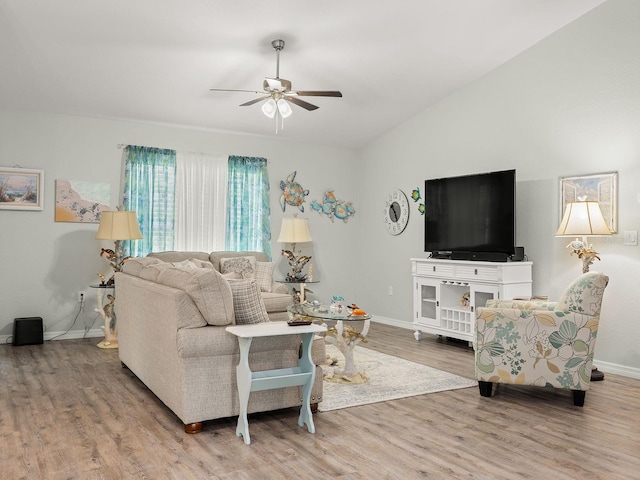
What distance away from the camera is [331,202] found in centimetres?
798

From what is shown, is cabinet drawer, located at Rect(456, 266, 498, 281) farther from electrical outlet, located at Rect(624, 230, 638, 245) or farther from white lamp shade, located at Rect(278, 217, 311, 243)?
white lamp shade, located at Rect(278, 217, 311, 243)

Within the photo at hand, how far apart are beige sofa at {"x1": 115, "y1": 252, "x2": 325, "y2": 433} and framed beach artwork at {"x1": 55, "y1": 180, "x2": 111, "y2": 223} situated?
302 cm

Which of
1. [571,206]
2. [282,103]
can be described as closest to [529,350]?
[571,206]

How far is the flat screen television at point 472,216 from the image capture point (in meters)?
5.51

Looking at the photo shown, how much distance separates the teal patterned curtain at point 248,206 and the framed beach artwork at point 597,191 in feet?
12.2

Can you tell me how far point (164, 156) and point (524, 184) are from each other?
4145 mm

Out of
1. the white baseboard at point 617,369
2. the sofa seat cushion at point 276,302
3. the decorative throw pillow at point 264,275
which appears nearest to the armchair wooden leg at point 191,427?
the sofa seat cushion at point 276,302

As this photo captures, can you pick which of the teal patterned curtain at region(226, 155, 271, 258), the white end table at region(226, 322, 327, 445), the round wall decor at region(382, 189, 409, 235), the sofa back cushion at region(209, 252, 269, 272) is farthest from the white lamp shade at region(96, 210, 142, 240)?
the round wall decor at region(382, 189, 409, 235)

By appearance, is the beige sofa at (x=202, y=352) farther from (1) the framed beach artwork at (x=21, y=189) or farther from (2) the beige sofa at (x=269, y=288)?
(1) the framed beach artwork at (x=21, y=189)

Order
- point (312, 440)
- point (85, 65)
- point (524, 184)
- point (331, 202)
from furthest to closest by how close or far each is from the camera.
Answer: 1. point (331, 202)
2. point (524, 184)
3. point (85, 65)
4. point (312, 440)

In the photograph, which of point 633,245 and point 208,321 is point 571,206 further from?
point 208,321

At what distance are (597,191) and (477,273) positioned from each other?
4.40ft

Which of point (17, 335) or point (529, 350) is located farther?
point (17, 335)

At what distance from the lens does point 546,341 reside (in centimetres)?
382
